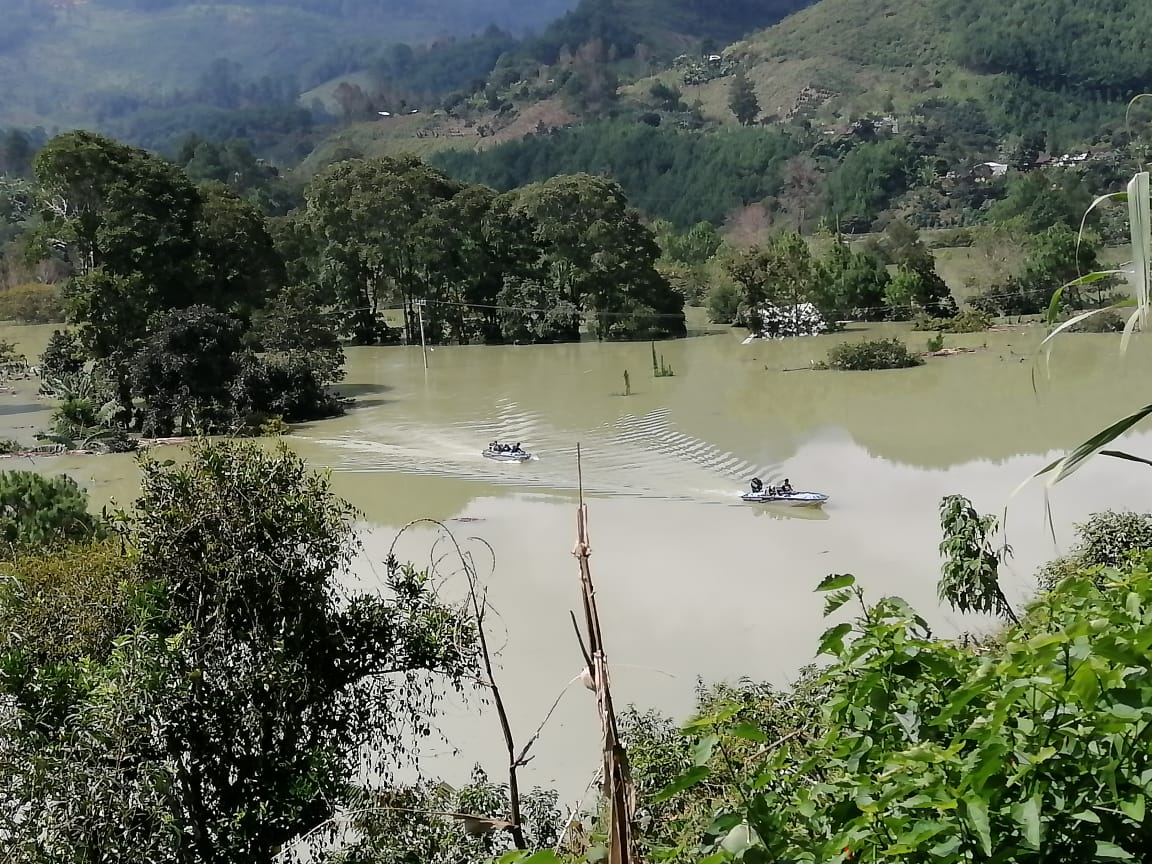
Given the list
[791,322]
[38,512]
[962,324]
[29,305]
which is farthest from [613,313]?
[29,305]

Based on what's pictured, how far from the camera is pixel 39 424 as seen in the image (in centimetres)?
1847

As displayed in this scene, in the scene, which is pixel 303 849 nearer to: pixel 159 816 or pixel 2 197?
pixel 159 816

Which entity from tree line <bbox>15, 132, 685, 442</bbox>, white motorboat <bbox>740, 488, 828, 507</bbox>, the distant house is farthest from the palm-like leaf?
the distant house

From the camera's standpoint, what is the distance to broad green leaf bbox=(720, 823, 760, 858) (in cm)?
125

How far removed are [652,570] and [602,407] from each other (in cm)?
825

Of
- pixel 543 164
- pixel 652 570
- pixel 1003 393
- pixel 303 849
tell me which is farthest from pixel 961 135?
pixel 303 849

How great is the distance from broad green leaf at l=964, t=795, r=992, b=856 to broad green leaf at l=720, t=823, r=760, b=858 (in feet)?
0.76

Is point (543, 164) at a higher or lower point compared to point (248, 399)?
higher

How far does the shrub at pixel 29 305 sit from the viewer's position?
3381 cm

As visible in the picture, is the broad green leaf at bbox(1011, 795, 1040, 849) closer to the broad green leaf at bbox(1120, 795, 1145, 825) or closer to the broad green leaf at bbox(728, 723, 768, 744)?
the broad green leaf at bbox(1120, 795, 1145, 825)

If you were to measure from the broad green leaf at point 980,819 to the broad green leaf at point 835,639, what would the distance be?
1.32ft

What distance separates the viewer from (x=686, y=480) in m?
12.9

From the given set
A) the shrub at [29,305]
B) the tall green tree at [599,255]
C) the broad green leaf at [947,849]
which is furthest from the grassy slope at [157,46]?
the broad green leaf at [947,849]

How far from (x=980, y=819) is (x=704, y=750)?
0.99ft
